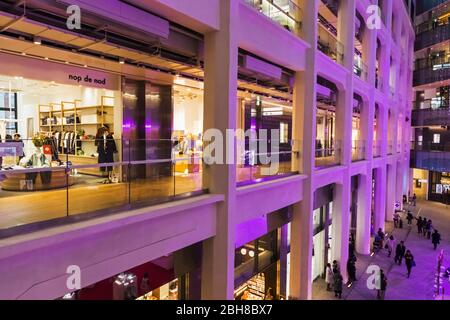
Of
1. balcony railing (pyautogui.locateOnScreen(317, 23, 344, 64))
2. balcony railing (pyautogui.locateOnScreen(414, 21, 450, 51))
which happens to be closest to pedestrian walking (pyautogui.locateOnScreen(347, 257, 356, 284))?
balcony railing (pyautogui.locateOnScreen(317, 23, 344, 64))

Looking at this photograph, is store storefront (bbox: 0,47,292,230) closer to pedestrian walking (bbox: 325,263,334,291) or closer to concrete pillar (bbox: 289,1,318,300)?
concrete pillar (bbox: 289,1,318,300)

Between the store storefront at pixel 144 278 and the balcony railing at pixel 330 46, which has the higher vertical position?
the balcony railing at pixel 330 46

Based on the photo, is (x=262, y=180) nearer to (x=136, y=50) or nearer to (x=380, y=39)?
(x=136, y=50)

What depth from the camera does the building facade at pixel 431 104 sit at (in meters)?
20.8

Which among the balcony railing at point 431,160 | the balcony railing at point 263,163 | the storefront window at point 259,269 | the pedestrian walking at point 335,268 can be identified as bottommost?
the pedestrian walking at point 335,268

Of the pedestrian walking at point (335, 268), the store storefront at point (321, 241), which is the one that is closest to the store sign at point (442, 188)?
the store storefront at point (321, 241)

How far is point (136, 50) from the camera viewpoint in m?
5.54

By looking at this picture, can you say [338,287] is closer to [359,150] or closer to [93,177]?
[359,150]

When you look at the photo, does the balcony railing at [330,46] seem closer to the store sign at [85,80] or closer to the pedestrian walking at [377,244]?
the store sign at [85,80]

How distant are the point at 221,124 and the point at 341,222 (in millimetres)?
7796

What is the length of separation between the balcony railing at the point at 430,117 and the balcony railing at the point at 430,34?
4.56m

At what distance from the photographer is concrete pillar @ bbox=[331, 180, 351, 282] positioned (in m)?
10.8

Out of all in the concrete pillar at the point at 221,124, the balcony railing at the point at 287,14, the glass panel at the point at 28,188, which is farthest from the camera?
the balcony railing at the point at 287,14

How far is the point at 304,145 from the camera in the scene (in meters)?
7.67
